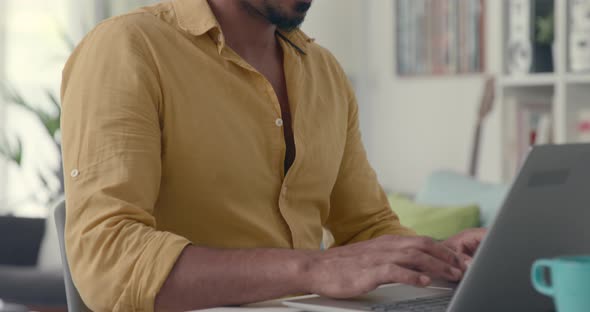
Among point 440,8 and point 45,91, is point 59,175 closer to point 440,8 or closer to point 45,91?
point 45,91

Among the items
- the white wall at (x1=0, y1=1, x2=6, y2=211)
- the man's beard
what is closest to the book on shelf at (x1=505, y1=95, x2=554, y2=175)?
the man's beard

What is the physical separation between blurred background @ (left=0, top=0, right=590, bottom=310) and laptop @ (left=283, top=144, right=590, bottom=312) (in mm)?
1981

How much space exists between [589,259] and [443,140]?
3256 millimetres

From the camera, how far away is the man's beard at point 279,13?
1616 millimetres

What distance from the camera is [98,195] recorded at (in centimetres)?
126

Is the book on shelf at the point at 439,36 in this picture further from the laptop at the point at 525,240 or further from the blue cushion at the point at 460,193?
the laptop at the point at 525,240

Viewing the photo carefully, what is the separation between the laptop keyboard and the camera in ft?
3.32

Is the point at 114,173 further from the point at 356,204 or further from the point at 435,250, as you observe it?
the point at 356,204

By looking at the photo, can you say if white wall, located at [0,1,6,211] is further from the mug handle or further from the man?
the mug handle

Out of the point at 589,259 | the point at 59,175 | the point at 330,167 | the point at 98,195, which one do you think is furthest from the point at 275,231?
the point at 59,175

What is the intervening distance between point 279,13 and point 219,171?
0.32 m

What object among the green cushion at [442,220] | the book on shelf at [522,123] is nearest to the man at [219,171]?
the green cushion at [442,220]

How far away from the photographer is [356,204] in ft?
5.73

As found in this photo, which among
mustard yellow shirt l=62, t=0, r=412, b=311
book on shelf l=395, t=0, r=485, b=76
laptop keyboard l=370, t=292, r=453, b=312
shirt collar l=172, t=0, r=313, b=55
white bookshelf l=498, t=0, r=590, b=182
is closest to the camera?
laptop keyboard l=370, t=292, r=453, b=312
